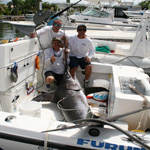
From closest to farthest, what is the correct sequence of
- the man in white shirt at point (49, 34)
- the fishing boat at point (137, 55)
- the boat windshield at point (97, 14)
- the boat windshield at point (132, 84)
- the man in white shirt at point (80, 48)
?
the boat windshield at point (132, 84) < the man in white shirt at point (49, 34) < the man in white shirt at point (80, 48) < the fishing boat at point (137, 55) < the boat windshield at point (97, 14)

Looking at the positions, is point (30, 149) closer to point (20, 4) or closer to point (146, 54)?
point (146, 54)

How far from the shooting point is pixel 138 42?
5441 millimetres

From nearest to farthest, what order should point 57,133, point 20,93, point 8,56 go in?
point 57,133, point 8,56, point 20,93

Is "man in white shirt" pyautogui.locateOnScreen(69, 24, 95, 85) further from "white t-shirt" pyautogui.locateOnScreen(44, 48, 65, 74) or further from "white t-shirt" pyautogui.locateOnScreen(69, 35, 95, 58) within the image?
"white t-shirt" pyautogui.locateOnScreen(44, 48, 65, 74)

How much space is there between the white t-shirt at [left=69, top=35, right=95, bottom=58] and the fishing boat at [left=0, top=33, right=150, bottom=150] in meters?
0.84

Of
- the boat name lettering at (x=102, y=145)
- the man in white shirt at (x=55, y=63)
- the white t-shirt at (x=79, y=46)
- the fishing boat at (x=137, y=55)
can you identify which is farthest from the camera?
the fishing boat at (x=137, y=55)

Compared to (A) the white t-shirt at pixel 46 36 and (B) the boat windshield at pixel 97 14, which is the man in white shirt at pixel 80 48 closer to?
(A) the white t-shirt at pixel 46 36

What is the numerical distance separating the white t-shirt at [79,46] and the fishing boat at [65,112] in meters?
0.84

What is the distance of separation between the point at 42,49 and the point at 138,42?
319 cm

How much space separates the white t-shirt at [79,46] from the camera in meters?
3.82

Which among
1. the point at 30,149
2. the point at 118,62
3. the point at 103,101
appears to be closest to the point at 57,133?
the point at 30,149

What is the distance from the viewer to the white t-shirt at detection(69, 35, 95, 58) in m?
3.82

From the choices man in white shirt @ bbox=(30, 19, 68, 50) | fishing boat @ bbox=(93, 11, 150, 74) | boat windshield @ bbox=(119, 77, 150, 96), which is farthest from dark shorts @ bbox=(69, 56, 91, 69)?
boat windshield @ bbox=(119, 77, 150, 96)

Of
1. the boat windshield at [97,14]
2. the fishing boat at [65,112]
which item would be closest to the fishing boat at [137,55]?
A: the fishing boat at [65,112]
